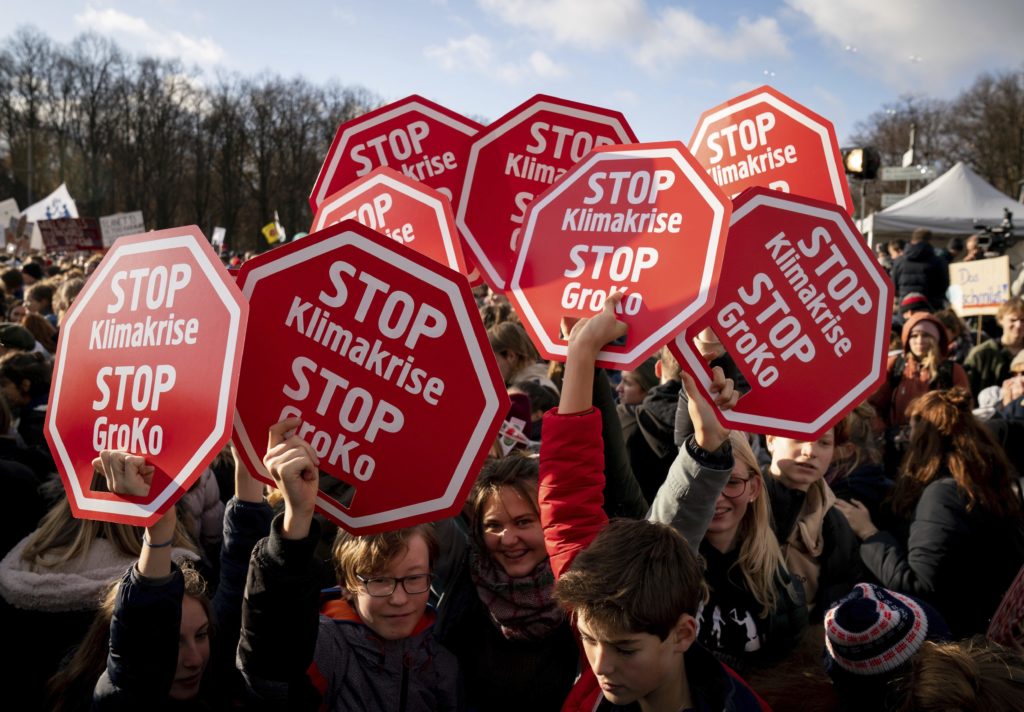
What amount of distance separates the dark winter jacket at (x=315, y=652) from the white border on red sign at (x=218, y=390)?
0.25 meters

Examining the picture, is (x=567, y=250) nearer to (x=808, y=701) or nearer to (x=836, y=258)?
(x=836, y=258)

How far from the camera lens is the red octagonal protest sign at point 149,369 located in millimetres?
1504

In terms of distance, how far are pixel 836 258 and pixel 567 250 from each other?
63 centimetres

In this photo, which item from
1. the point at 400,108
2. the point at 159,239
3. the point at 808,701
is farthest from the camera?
the point at 400,108

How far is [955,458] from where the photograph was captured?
3275mm

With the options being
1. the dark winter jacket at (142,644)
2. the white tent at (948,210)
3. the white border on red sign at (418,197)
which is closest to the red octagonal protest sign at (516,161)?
the white border on red sign at (418,197)

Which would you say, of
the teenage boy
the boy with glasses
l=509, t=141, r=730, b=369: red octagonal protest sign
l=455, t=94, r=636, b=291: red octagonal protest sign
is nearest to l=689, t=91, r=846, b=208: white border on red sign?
l=455, t=94, r=636, b=291: red octagonal protest sign

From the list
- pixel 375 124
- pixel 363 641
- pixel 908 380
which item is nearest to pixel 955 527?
pixel 363 641

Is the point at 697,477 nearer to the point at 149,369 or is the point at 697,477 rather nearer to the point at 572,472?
the point at 572,472

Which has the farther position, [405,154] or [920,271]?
[920,271]

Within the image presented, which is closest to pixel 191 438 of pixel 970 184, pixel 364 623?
pixel 364 623

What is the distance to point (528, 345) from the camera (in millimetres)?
5133

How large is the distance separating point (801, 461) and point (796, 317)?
1.26m

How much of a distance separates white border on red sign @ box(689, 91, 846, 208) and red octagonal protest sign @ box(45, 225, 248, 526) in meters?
1.75
